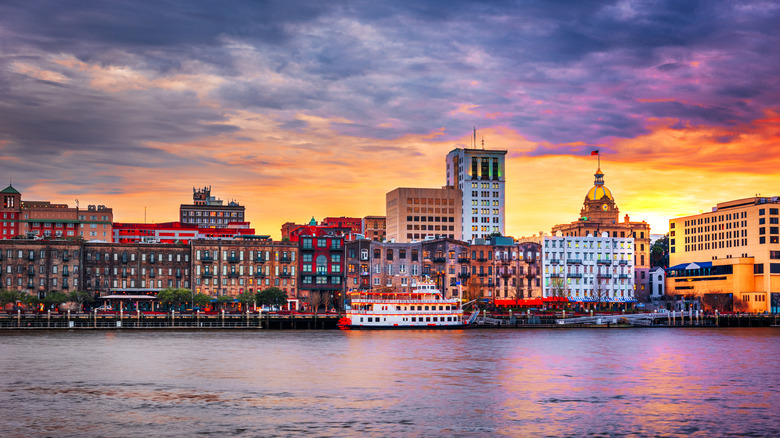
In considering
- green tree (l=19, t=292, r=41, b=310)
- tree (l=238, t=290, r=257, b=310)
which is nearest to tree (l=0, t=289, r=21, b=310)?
green tree (l=19, t=292, r=41, b=310)

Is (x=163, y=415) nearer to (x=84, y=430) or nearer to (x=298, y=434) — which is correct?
(x=84, y=430)

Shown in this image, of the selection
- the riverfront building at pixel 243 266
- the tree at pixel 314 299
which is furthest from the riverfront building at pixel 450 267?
the riverfront building at pixel 243 266

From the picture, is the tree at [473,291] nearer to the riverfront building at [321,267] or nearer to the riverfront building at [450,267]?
the riverfront building at [450,267]

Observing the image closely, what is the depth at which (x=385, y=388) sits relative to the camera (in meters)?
72.6

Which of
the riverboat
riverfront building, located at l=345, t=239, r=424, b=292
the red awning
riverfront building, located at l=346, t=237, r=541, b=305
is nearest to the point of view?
the riverboat

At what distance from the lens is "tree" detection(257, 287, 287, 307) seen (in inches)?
6885

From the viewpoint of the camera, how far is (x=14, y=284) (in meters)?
176

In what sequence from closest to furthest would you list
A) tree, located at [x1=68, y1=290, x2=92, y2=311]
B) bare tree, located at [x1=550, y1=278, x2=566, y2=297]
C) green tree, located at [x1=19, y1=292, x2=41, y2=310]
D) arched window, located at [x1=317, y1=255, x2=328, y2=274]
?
green tree, located at [x1=19, y1=292, x2=41, y2=310], tree, located at [x1=68, y1=290, x2=92, y2=311], arched window, located at [x1=317, y1=255, x2=328, y2=274], bare tree, located at [x1=550, y1=278, x2=566, y2=297]

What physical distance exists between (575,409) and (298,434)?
2070 cm

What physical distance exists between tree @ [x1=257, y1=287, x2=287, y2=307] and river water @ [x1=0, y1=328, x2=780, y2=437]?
51326 mm

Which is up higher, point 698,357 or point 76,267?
point 76,267

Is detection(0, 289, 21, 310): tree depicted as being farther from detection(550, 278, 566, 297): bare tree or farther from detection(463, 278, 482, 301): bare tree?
detection(550, 278, 566, 297): bare tree


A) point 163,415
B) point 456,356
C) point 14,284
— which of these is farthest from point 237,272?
point 163,415

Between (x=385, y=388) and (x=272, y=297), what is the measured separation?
106 meters
